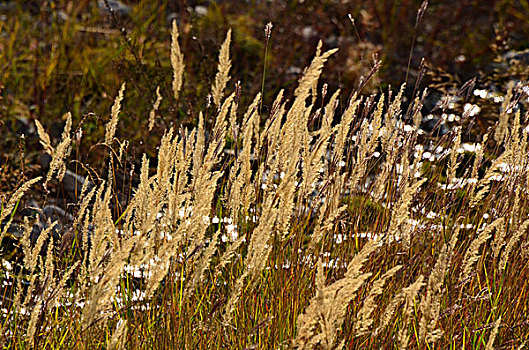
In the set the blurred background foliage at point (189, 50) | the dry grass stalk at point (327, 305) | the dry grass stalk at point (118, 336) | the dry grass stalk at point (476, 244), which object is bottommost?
the dry grass stalk at point (118, 336)

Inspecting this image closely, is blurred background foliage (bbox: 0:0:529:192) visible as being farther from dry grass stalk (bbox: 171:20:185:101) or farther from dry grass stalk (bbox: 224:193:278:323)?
dry grass stalk (bbox: 224:193:278:323)

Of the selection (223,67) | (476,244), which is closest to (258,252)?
(476,244)

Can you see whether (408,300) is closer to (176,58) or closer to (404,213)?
(404,213)

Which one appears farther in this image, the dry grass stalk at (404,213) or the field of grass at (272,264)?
the dry grass stalk at (404,213)

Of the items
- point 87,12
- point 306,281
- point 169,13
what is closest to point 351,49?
point 169,13

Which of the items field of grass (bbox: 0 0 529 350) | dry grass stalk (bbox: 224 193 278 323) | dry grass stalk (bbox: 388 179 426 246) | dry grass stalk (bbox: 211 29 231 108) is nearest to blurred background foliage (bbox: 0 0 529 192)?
dry grass stalk (bbox: 211 29 231 108)

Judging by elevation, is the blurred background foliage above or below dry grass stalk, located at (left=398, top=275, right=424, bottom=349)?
above

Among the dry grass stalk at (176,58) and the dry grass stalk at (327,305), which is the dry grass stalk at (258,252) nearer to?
the dry grass stalk at (327,305)

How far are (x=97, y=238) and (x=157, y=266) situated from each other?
0.16 metres

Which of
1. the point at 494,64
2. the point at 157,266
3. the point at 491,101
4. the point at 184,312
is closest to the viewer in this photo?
the point at 157,266

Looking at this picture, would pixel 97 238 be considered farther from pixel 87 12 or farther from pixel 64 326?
pixel 87 12

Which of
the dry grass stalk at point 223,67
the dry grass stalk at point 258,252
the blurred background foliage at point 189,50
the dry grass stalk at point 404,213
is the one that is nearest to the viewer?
the dry grass stalk at point 258,252

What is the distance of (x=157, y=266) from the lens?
4.98 feet

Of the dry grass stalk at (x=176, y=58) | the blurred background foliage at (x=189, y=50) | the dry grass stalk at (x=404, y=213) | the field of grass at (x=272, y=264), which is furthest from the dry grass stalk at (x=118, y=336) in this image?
the blurred background foliage at (x=189, y=50)
